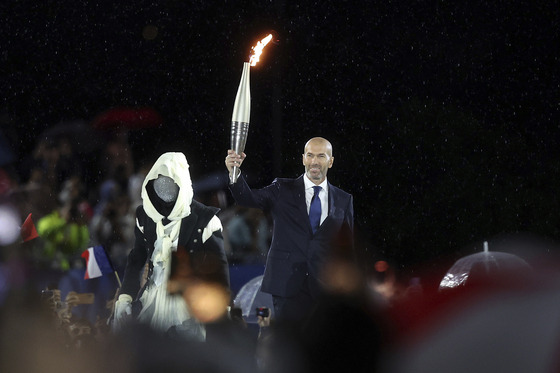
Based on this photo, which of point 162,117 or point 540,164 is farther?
point 540,164

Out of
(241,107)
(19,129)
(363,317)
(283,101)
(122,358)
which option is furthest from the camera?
(283,101)

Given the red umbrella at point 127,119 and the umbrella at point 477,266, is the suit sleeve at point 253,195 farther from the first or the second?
the red umbrella at point 127,119

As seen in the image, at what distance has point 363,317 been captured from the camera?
2.77m

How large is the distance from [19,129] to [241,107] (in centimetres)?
626

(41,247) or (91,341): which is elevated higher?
(41,247)

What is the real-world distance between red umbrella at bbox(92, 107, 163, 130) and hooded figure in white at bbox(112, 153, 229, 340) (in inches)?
242

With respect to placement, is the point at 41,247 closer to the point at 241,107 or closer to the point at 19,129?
the point at 241,107

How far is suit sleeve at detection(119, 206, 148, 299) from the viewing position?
18.1 feet

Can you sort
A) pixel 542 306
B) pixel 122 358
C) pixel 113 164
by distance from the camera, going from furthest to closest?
1. pixel 113 164
2. pixel 122 358
3. pixel 542 306

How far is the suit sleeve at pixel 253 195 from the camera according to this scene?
228 inches

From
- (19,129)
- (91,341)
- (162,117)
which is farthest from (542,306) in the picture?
(162,117)

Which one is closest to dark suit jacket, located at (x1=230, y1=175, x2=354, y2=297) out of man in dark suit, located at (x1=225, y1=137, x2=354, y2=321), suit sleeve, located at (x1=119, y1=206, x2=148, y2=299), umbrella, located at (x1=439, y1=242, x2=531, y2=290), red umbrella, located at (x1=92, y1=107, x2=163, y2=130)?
man in dark suit, located at (x1=225, y1=137, x2=354, y2=321)

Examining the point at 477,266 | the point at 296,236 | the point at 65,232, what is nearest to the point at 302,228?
the point at 296,236

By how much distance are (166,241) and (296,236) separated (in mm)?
988
